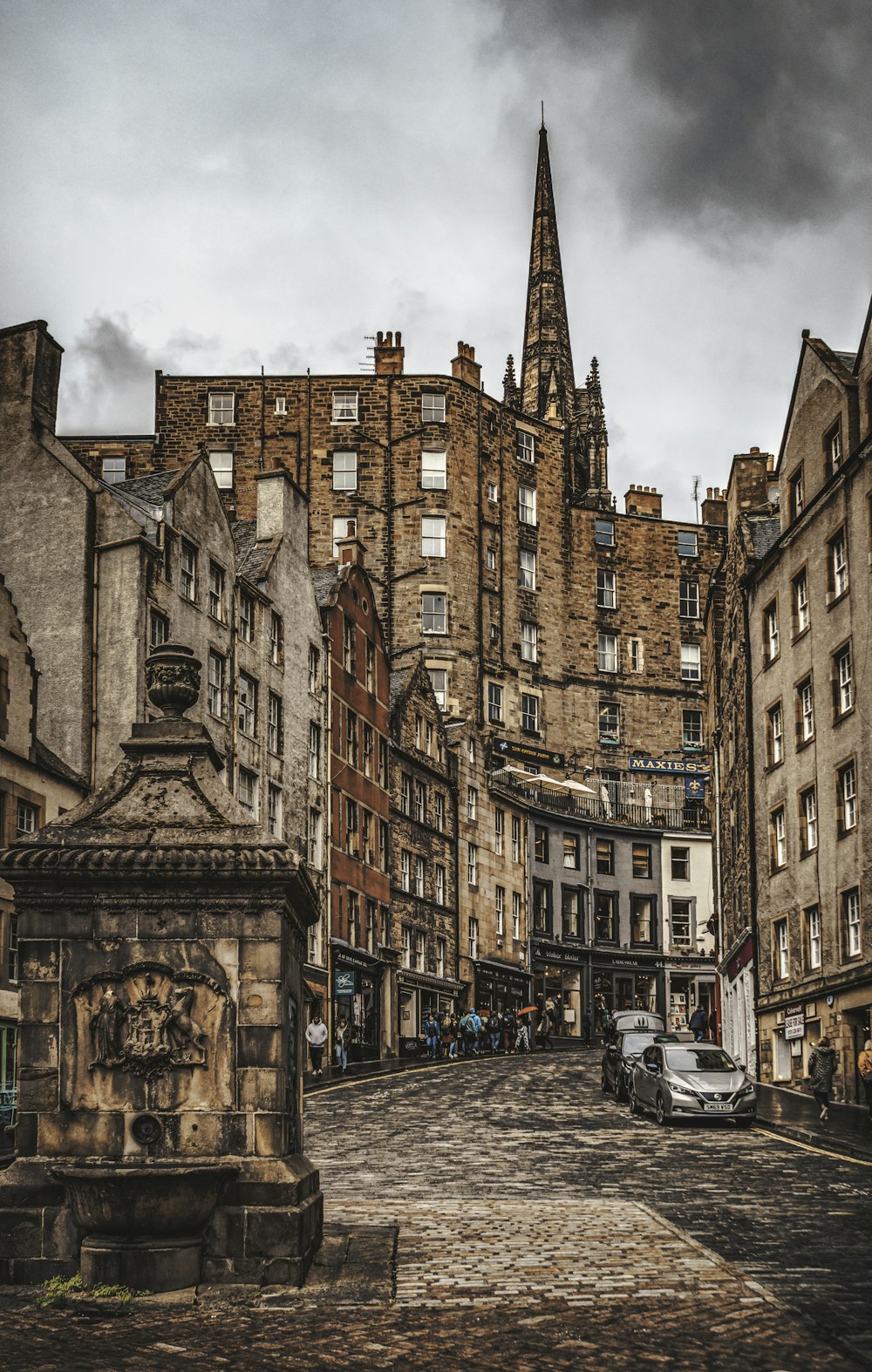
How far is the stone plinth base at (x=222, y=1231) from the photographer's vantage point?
11.1m

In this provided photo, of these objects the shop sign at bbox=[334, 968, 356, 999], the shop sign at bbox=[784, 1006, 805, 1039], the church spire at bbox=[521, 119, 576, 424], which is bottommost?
the shop sign at bbox=[784, 1006, 805, 1039]

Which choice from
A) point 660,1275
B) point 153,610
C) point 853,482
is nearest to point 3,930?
point 153,610

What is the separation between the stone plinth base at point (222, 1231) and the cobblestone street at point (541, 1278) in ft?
0.83

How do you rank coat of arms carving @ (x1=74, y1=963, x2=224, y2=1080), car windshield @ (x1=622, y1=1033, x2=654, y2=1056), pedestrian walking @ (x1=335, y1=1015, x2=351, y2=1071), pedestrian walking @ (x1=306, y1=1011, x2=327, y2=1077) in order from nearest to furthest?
coat of arms carving @ (x1=74, y1=963, x2=224, y2=1080)
car windshield @ (x1=622, y1=1033, x2=654, y2=1056)
pedestrian walking @ (x1=306, y1=1011, x2=327, y2=1077)
pedestrian walking @ (x1=335, y1=1015, x2=351, y2=1071)

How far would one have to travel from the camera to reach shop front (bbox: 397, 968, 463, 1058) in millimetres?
58531

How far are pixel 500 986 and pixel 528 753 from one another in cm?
1235

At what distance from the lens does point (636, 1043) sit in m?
35.6

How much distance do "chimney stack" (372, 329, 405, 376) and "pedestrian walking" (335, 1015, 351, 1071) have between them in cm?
3460

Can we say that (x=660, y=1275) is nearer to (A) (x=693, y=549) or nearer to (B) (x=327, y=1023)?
(B) (x=327, y=1023)

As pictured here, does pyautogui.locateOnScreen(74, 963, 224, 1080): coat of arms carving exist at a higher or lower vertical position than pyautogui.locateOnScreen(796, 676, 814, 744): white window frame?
lower

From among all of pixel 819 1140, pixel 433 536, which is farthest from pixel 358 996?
pixel 819 1140

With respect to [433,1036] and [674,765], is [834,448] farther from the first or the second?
[674,765]

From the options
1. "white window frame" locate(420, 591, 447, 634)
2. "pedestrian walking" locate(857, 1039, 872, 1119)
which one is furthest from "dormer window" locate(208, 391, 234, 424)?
"pedestrian walking" locate(857, 1039, 872, 1119)

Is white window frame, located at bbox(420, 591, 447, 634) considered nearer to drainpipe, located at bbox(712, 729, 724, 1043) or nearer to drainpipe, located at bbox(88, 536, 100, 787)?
drainpipe, located at bbox(712, 729, 724, 1043)
